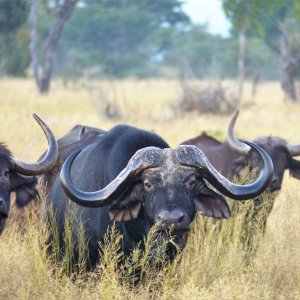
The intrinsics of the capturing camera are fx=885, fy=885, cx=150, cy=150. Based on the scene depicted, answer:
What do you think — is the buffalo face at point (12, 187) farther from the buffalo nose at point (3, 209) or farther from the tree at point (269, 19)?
the tree at point (269, 19)

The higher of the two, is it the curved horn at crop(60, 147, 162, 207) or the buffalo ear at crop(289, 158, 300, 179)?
the curved horn at crop(60, 147, 162, 207)

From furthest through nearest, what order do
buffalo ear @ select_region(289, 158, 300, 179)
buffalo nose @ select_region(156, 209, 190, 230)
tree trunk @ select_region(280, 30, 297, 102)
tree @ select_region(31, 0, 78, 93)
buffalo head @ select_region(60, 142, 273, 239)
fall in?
tree @ select_region(31, 0, 78, 93) → tree trunk @ select_region(280, 30, 297, 102) → buffalo ear @ select_region(289, 158, 300, 179) → buffalo head @ select_region(60, 142, 273, 239) → buffalo nose @ select_region(156, 209, 190, 230)

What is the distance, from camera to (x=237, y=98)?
22469mm

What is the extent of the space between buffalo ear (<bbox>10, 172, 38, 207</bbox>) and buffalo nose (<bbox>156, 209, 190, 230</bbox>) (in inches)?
53.7

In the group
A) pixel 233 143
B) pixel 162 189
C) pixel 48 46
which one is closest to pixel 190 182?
pixel 162 189

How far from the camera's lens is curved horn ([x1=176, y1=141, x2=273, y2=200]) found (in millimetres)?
5645

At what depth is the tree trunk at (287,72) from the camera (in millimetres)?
29172

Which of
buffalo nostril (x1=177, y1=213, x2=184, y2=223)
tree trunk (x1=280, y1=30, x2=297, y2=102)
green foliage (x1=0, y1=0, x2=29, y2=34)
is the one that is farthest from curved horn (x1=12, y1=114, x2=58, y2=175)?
green foliage (x1=0, y1=0, x2=29, y2=34)

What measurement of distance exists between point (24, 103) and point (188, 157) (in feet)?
57.6

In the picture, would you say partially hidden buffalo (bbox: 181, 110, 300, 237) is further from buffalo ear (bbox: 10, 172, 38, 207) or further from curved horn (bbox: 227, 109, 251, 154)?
buffalo ear (bbox: 10, 172, 38, 207)

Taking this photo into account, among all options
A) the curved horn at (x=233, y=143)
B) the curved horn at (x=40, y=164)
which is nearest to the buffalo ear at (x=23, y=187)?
the curved horn at (x=40, y=164)

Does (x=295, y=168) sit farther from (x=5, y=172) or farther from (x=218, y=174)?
(x=5, y=172)

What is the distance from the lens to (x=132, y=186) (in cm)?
573

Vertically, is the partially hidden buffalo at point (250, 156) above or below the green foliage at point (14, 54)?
above
